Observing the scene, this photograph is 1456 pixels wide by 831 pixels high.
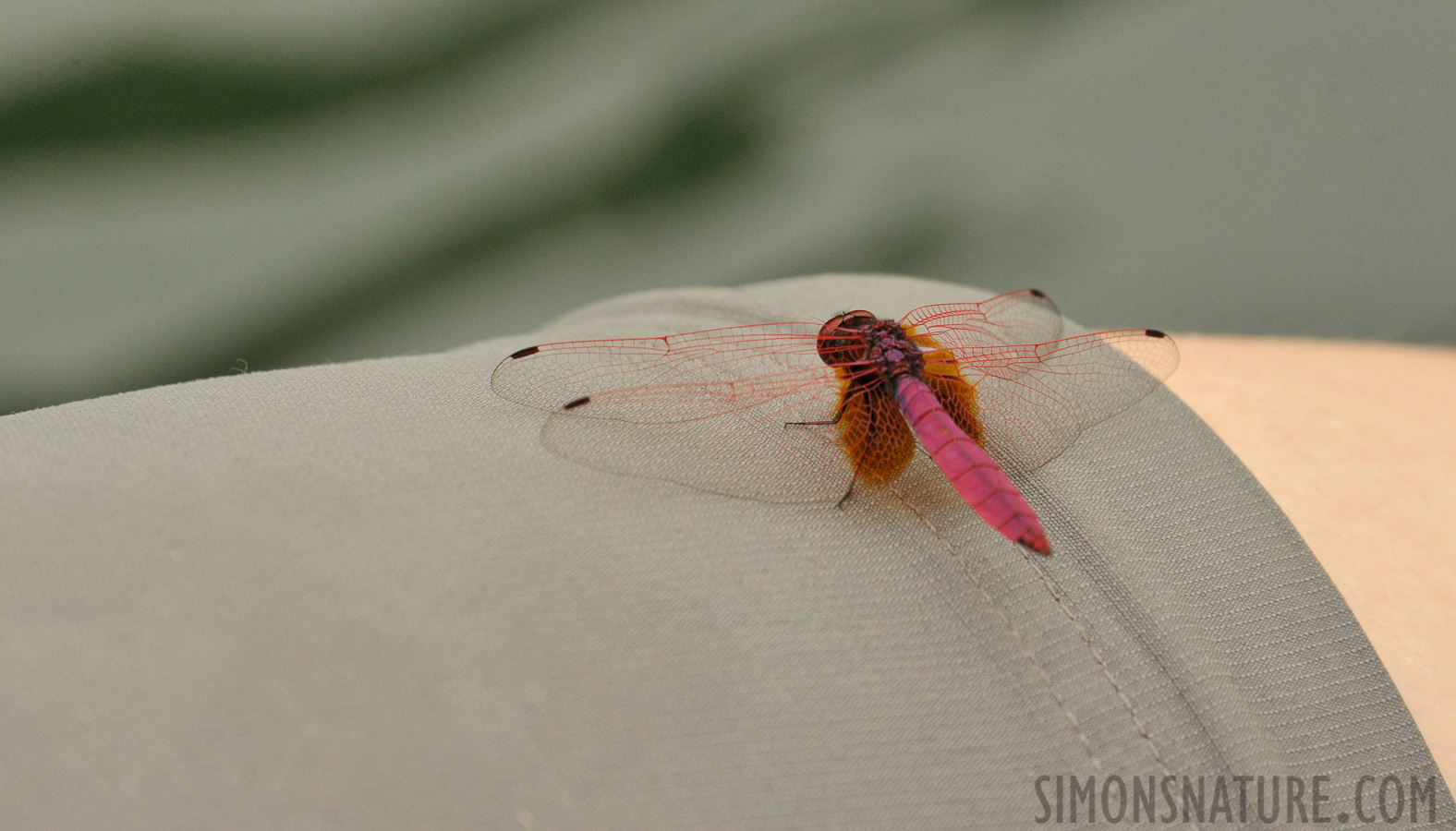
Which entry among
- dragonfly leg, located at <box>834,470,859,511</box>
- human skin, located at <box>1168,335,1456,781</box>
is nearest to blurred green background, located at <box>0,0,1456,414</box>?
human skin, located at <box>1168,335,1456,781</box>

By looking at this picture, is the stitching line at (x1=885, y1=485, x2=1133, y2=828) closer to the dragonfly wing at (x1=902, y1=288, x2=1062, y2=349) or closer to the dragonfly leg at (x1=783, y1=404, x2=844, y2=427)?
the dragonfly leg at (x1=783, y1=404, x2=844, y2=427)

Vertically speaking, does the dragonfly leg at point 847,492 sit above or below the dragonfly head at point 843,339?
below

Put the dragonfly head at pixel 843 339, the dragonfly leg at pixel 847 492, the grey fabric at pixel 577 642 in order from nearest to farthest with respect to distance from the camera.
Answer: the grey fabric at pixel 577 642, the dragonfly leg at pixel 847 492, the dragonfly head at pixel 843 339

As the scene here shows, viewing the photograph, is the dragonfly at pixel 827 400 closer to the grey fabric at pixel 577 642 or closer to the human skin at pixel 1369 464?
the grey fabric at pixel 577 642

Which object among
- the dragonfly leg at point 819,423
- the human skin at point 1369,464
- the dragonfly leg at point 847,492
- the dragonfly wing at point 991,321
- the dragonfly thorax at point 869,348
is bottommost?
the human skin at point 1369,464

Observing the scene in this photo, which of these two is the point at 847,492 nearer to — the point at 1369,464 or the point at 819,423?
the point at 819,423

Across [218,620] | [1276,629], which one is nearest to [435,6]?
[218,620]

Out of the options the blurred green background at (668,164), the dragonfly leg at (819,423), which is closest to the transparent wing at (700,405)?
the dragonfly leg at (819,423)
